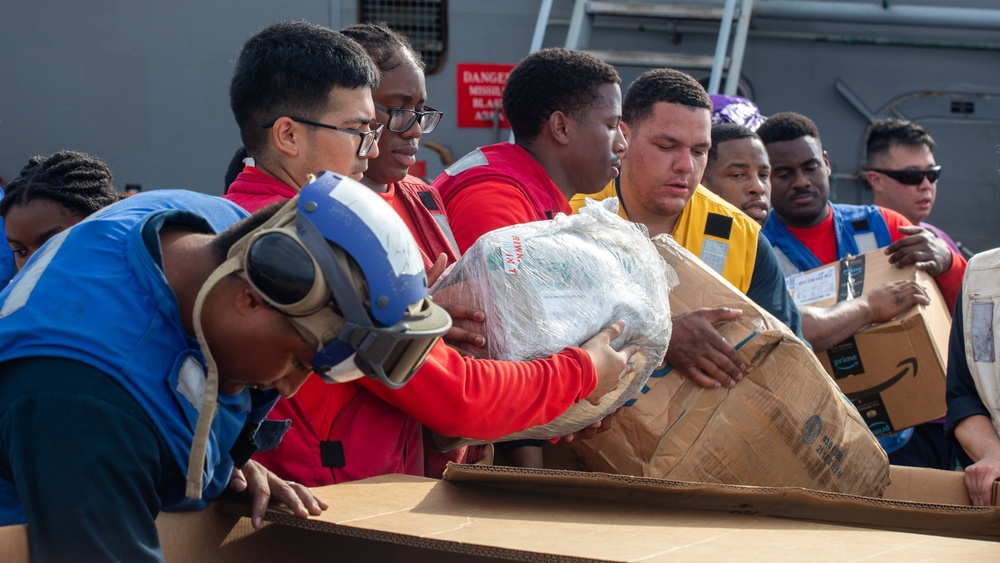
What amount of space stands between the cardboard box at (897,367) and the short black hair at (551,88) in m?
1.36

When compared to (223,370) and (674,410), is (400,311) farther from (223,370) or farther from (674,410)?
(674,410)

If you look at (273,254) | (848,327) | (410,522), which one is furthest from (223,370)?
(848,327)

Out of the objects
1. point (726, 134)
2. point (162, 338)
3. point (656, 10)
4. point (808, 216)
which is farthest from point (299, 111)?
point (656, 10)

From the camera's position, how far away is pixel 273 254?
54.3 inches

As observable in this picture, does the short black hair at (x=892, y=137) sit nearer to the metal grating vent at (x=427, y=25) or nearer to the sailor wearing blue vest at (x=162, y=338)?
the metal grating vent at (x=427, y=25)

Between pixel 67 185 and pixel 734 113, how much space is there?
3.51 meters

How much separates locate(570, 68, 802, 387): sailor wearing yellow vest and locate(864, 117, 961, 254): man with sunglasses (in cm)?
231

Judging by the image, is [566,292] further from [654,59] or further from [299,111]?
[654,59]

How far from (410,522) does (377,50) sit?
143 cm

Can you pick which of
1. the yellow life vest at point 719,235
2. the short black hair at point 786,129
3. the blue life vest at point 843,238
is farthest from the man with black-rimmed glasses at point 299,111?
the short black hair at point 786,129

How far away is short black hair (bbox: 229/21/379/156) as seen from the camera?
2176 millimetres

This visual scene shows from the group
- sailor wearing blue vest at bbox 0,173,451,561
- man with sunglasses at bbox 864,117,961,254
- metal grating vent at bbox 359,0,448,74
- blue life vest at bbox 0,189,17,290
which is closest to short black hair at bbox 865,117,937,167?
man with sunglasses at bbox 864,117,961,254

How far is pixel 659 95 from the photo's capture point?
11.5 feet

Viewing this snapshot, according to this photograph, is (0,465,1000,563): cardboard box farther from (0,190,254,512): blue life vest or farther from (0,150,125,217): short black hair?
(0,150,125,217): short black hair
